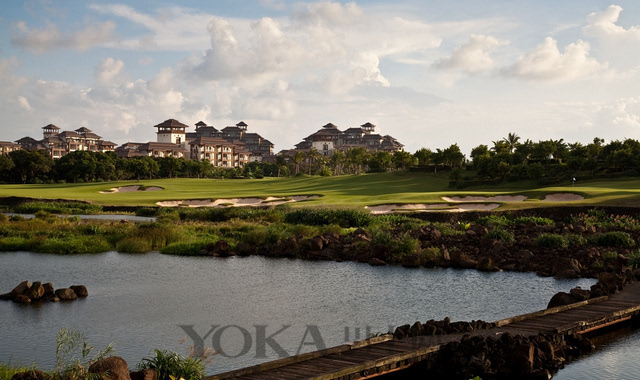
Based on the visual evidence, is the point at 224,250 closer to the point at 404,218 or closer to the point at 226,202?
the point at 404,218

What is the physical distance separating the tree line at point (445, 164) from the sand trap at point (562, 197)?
67.4 ft

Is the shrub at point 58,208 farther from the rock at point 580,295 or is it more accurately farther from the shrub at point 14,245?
the rock at point 580,295

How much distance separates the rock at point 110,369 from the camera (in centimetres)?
1152

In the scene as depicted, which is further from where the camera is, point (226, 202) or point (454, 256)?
point (226, 202)

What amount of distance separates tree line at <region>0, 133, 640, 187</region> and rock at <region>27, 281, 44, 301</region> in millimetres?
64512

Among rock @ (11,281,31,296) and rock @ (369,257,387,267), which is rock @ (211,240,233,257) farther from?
rock @ (11,281,31,296)

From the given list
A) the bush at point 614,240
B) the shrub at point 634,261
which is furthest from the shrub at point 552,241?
the shrub at point 634,261

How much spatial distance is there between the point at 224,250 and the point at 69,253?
7.48m

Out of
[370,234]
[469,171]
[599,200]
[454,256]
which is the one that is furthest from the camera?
[469,171]

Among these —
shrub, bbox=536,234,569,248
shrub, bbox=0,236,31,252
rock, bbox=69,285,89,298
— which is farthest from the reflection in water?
shrub, bbox=536,234,569,248

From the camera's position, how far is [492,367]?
14.4 meters

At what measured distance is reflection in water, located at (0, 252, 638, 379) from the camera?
1702cm

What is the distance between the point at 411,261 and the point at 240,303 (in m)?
10.1

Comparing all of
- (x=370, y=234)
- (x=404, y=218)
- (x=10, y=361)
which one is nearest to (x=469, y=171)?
(x=404, y=218)
